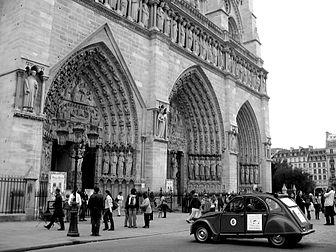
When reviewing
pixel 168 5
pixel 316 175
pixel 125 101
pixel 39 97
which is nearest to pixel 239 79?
pixel 168 5

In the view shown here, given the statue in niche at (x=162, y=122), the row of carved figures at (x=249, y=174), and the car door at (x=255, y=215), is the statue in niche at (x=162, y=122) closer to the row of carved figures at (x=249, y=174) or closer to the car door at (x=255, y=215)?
the car door at (x=255, y=215)

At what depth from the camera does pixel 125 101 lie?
792 inches

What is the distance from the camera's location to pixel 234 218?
356 inches

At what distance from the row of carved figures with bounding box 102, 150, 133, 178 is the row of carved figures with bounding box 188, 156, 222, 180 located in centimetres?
769

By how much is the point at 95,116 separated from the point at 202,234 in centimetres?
1162

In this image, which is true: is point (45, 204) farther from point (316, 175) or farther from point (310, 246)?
point (316, 175)

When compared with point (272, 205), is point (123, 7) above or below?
above

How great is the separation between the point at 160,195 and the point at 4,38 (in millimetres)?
10506

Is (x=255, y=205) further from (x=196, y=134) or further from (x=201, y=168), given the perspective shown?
(x=196, y=134)

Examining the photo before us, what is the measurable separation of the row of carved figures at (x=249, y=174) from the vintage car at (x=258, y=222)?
23.1m

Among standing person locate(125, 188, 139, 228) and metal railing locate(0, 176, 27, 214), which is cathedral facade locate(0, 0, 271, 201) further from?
standing person locate(125, 188, 139, 228)

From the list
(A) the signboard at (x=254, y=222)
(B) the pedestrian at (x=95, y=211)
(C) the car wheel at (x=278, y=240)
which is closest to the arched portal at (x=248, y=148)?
(B) the pedestrian at (x=95, y=211)

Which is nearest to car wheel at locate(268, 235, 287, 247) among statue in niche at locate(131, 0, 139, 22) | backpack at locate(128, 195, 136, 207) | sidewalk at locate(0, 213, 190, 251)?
sidewalk at locate(0, 213, 190, 251)

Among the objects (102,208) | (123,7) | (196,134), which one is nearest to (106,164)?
(102,208)
